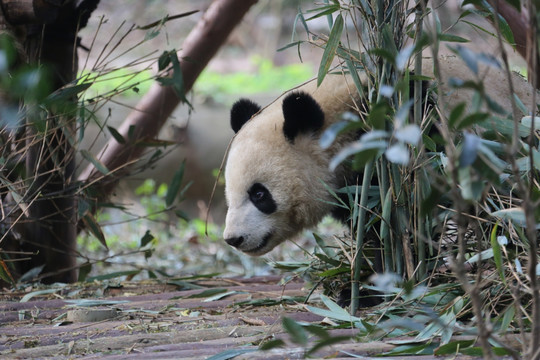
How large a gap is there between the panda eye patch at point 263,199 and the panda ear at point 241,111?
48 centimetres

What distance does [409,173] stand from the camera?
6.93 ft

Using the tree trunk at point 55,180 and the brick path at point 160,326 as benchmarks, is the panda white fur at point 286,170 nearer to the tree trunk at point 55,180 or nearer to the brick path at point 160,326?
the brick path at point 160,326

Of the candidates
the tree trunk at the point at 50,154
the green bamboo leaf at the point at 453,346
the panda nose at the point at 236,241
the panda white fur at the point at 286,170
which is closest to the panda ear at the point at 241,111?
the panda white fur at the point at 286,170

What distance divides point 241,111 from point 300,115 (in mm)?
556

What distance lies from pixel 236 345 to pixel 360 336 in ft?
1.19

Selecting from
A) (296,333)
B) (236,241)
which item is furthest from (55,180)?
(296,333)

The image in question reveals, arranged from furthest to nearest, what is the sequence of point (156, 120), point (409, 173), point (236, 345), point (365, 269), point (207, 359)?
1. point (156, 120)
2. point (365, 269)
3. point (409, 173)
4. point (236, 345)
5. point (207, 359)

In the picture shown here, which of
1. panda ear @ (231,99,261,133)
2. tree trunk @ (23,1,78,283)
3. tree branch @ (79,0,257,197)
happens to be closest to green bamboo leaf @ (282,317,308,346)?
panda ear @ (231,99,261,133)

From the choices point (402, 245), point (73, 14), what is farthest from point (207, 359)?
point (73, 14)

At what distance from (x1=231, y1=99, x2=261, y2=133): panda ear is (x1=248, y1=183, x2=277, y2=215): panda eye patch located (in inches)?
18.9

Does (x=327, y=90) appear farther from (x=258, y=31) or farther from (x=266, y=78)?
(x=258, y=31)

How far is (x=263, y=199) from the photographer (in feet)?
9.27

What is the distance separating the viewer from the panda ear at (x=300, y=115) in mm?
2611

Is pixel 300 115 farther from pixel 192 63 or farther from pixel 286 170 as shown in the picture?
pixel 192 63
